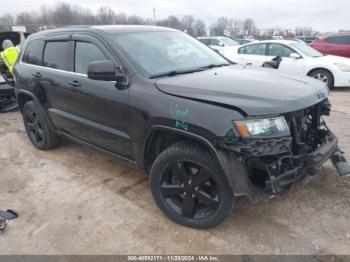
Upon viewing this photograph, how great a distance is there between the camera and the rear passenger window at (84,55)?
135 inches

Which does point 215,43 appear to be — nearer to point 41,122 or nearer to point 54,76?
point 41,122

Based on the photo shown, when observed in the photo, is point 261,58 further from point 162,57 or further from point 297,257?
point 297,257

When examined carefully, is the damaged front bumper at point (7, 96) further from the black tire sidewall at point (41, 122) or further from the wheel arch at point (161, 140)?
the wheel arch at point (161, 140)

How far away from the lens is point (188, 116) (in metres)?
2.57

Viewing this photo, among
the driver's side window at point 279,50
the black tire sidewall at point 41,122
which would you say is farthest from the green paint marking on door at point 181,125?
the driver's side window at point 279,50

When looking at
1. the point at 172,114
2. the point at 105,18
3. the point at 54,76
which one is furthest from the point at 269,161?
the point at 105,18

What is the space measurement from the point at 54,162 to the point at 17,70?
156 centimetres

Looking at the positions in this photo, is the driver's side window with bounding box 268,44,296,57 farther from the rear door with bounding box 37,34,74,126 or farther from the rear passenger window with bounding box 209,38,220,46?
the rear door with bounding box 37,34,74,126

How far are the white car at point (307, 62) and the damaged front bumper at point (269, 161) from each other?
6.25 meters

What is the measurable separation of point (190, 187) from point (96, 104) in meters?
1.38

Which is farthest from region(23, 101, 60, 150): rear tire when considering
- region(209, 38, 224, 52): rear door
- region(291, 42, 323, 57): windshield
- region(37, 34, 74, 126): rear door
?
region(209, 38, 224, 52): rear door

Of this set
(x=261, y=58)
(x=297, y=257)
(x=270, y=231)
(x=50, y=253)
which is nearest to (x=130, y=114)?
(x=50, y=253)

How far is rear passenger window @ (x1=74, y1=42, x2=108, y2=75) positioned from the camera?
3426 mm

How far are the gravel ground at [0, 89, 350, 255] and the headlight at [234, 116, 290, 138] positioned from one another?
0.97 m
